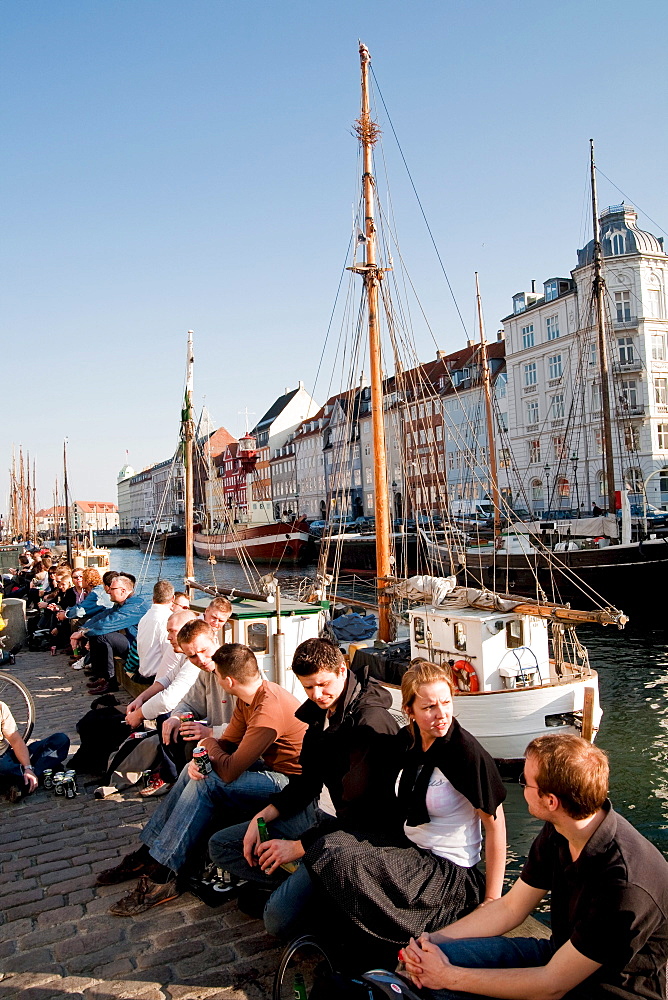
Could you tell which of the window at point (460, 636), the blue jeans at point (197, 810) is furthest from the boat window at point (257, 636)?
the blue jeans at point (197, 810)

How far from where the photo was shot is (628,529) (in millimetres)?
32406

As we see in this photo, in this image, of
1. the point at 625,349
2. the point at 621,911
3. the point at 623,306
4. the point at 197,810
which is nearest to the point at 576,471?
the point at 625,349

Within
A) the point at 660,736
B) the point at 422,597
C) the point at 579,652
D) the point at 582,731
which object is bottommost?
the point at 660,736

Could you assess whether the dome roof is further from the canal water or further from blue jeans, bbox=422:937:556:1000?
blue jeans, bbox=422:937:556:1000

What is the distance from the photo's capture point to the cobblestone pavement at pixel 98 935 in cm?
360

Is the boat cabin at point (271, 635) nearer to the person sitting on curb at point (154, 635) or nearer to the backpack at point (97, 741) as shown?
the person sitting on curb at point (154, 635)

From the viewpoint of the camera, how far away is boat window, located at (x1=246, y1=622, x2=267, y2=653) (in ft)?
30.1

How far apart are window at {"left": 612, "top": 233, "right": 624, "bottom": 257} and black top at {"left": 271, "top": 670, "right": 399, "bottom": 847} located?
52.9m

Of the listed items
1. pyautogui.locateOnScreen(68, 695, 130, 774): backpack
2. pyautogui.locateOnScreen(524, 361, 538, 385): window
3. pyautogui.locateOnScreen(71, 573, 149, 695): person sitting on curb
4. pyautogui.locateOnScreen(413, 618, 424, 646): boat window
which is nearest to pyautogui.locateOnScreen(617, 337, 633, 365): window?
pyautogui.locateOnScreen(524, 361, 538, 385): window

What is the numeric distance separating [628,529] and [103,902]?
31.4m

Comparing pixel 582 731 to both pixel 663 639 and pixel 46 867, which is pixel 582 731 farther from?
pixel 663 639

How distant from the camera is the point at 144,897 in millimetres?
4316

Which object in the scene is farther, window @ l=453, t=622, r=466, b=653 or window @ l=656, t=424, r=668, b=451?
window @ l=656, t=424, r=668, b=451

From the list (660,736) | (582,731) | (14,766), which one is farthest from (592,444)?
(14,766)
